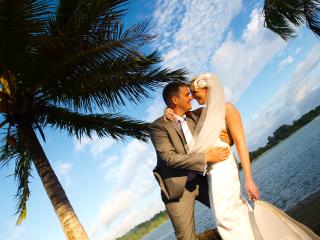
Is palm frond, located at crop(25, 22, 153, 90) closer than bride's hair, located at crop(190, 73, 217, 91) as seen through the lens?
No

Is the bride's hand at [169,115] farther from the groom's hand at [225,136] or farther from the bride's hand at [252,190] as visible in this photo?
the bride's hand at [252,190]

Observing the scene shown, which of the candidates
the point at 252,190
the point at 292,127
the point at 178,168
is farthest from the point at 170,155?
the point at 292,127

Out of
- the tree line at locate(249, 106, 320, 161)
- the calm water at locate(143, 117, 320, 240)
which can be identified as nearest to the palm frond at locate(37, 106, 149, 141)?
the calm water at locate(143, 117, 320, 240)

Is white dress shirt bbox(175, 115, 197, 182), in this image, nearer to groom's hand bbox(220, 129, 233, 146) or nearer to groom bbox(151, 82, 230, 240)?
groom bbox(151, 82, 230, 240)

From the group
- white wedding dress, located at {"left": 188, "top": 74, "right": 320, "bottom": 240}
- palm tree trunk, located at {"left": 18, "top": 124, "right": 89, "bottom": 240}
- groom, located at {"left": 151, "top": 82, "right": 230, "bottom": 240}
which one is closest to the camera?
white wedding dress, located at {"left": 188, "top": 74, "right": 320, "bottom": 240}

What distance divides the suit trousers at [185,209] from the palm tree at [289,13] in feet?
17.5

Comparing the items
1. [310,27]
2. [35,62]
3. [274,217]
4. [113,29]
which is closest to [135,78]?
[113,29]

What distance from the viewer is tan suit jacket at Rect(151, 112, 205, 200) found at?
11.5ft

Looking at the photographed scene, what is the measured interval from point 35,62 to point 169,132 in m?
4.02

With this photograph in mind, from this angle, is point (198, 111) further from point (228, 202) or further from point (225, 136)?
point (228, 202)

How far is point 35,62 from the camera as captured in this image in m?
6.62

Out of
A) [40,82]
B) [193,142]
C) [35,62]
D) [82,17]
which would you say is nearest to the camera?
[193,142]

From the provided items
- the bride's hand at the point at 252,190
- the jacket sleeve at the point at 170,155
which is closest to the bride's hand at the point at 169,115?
the jacket sleeve at the point at 170,155

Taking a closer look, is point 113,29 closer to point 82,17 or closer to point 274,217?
point 82,17
